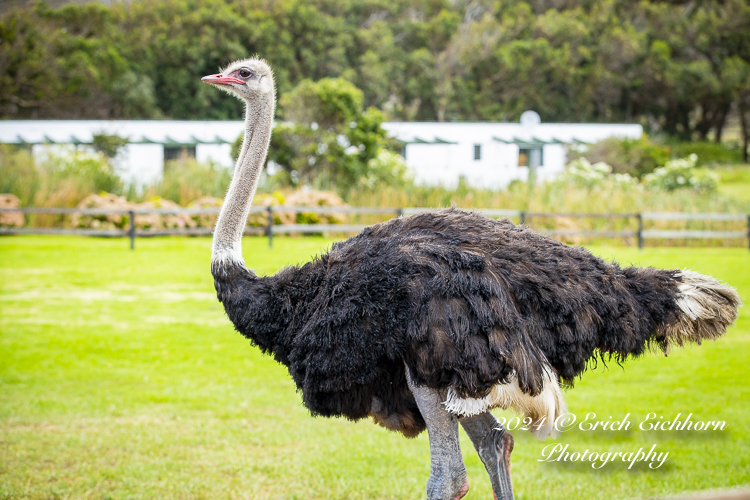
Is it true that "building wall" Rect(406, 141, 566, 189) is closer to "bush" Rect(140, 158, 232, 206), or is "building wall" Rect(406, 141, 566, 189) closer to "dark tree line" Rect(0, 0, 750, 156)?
"dark tree line" Rect(0, 0, 750, 156)

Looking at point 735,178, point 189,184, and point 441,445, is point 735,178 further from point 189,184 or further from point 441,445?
point 441,445

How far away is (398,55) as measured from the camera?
44938 mm

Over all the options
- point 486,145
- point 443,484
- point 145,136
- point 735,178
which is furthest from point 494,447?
point 735,178

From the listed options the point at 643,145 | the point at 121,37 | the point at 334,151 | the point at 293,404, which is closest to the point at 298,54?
the point at 121,37

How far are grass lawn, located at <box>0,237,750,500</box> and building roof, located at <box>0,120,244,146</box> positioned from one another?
20.1 meters

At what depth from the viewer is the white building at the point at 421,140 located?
28.4 m

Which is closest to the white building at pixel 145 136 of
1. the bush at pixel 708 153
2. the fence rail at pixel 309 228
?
the fence rail at pixel 309 228

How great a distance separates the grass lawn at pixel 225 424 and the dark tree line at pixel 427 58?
32.3m

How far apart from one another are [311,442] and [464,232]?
252 cm

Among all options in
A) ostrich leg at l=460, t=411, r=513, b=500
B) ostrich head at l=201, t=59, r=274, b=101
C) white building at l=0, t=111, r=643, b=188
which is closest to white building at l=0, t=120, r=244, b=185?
white building at l=0, t=111, r=643, b=188

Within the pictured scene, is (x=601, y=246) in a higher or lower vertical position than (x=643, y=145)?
lower

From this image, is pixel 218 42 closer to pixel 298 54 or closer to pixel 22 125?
pixel 298 54

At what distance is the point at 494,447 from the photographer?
3.23 m

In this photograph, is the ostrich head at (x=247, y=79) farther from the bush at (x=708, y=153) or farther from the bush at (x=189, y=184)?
the bush at (x=708, y=153)
